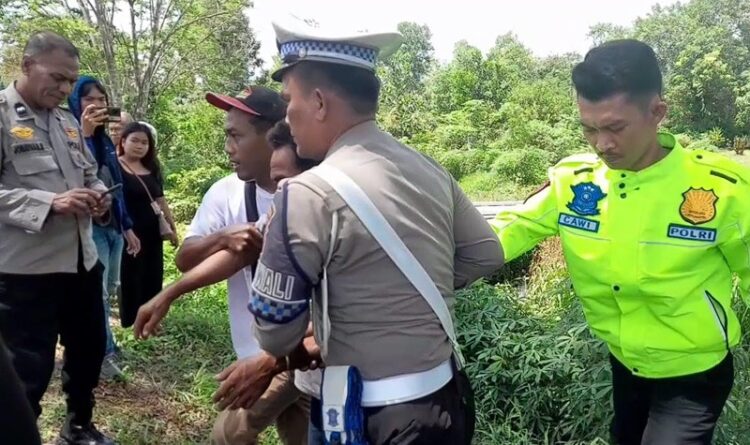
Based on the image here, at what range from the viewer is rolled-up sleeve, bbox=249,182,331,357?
1530 mm

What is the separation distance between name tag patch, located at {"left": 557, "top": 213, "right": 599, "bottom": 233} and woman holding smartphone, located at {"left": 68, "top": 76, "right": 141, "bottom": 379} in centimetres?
286

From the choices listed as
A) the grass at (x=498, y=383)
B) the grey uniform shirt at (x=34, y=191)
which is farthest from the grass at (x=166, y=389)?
the grey uniform shirt at (x=34, y=191)

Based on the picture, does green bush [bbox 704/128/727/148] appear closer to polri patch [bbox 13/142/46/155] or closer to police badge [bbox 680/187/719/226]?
police badge [bbox 680/187/719/226]

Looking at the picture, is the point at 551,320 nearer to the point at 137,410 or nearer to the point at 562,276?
the point at 562,276

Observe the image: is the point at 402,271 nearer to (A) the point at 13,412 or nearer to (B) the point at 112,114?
(A) the point at 13,412

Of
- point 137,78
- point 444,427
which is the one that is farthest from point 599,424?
point 137,78

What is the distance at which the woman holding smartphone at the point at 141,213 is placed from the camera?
509 cm

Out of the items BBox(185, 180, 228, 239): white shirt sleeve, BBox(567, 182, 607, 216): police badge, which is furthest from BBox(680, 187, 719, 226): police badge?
BBox(185, 180, 228, 239): white shirt sleeve

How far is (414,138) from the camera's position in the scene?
22828 mm

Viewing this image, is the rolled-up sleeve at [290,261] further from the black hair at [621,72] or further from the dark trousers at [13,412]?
the black hair at [621,72]

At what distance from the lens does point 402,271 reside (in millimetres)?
1627

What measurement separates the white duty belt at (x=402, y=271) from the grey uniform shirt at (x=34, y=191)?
6.02 feet

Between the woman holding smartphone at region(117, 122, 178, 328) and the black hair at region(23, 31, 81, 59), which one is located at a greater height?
the black hair at region(23, 31, 81, 59)

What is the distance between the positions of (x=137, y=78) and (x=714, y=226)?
Result: 1423cm
